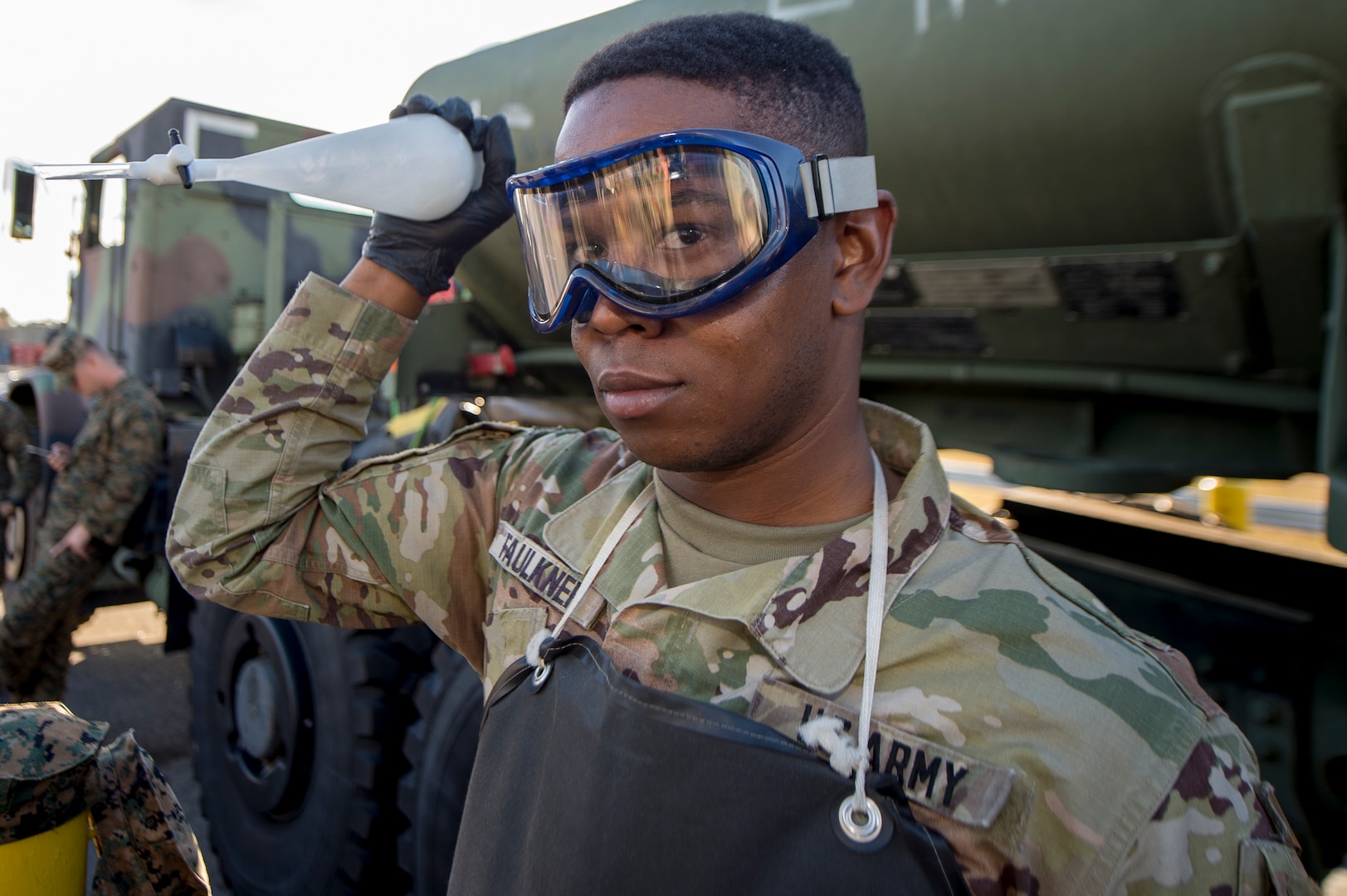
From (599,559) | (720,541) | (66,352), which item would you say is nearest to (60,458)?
(66,352)

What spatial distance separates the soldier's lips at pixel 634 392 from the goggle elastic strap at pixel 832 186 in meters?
0.28

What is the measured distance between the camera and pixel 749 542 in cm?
125

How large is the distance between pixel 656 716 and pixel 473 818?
1.17 feet

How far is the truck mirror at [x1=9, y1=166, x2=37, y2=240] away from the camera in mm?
1438

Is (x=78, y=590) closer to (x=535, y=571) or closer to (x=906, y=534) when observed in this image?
(x=535, y=571)

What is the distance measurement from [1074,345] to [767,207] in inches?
73.7

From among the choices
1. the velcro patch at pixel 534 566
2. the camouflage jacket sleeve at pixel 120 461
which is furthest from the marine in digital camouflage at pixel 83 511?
the velcro patch at pixel 534 566

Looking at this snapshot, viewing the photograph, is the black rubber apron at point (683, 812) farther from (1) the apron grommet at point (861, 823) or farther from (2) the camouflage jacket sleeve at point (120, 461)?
(2) the camouflage jacket sleeve at point (120, 461)

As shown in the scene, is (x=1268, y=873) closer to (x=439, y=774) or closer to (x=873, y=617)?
(x=873, y=617)

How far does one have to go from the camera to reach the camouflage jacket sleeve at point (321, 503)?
57.8 inches

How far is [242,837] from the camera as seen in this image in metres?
2.74

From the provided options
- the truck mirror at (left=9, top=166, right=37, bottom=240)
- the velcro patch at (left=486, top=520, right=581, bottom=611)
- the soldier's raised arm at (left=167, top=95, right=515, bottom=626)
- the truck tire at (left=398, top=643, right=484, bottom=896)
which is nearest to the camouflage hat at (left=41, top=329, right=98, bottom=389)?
the truck mirror at (left=9, top=166, right=37, bottom=240)

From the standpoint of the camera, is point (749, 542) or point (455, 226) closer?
point (749, 542)

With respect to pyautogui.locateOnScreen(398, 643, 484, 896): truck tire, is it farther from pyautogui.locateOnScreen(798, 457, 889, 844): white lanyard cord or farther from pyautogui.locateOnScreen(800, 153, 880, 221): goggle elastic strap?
pyautogui.locateOnScreen(800, 153, 880, 221): goggle elastic strap
